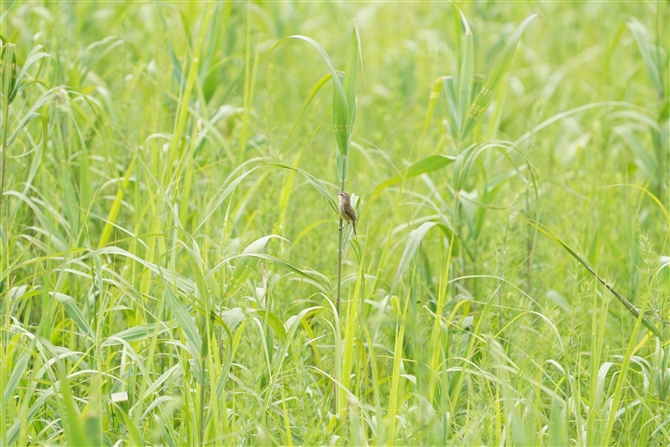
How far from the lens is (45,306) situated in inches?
78.2

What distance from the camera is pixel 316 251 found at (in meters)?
2.61

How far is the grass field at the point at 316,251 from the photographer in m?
1.79

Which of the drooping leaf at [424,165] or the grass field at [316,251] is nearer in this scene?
the grass field at [316,251]

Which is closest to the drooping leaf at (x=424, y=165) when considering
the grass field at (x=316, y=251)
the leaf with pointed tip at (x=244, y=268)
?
the grass field at (x=316, y=251)

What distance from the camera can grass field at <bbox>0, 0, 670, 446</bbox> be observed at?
179 centimetres

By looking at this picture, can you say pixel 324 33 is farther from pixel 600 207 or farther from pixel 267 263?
pixel 267 263

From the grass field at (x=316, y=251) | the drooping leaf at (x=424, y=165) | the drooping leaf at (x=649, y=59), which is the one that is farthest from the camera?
the drooping leaf at (x=649, y=59)

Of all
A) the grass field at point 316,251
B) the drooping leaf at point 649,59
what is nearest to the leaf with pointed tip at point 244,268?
the grass field at point 316,251

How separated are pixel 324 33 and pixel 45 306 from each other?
3.58m

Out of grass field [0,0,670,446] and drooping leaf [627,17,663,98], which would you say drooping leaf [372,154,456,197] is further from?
drooping leaf [627,17,663,98]

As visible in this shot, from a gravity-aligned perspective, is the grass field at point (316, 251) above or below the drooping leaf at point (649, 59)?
below

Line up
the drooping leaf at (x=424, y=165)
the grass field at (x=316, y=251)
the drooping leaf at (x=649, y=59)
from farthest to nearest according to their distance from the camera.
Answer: the drooping leaf at (x=649, y=59) < the drooping leaf at (x=424, y=165) < the grass field at (x=316, y=251)

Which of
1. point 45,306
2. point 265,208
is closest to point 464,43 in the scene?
point 265,208

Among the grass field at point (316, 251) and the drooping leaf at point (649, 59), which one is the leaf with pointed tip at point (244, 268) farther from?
the drooping leaf at point (649, 59)
